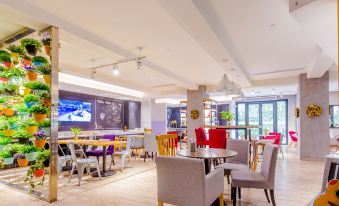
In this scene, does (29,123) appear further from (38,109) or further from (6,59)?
(6,59)

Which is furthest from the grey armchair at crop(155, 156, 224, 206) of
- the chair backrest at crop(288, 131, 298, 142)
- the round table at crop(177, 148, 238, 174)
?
the chair backrest at crop(288, 131, 298, 142)

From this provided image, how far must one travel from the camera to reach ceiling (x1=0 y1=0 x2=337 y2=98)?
3.04m

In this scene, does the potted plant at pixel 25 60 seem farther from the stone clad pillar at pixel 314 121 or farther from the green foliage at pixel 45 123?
the stone clad pillar at pixel 314 121

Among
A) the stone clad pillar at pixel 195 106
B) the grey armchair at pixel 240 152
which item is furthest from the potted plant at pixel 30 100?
the stone clad pillar at pixel 195 106

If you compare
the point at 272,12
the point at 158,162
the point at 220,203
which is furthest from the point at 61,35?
the point at 220,203

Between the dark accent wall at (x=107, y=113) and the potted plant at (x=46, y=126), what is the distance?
5182 millimetres

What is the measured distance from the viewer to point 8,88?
4.10m

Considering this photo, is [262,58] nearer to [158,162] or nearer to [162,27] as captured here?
[162,27]

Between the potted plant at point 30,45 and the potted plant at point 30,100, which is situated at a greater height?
the potted plant at point 30,45

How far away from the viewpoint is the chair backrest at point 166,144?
3.96m

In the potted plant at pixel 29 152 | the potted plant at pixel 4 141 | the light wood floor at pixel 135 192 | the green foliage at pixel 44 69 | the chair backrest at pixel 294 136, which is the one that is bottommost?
the light wood floor at pixel 135 192

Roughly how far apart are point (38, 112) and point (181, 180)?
2426 mm

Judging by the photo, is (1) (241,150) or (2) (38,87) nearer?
(2) (38,87)

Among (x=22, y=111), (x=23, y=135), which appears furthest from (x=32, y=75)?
(x=23, y=135)
